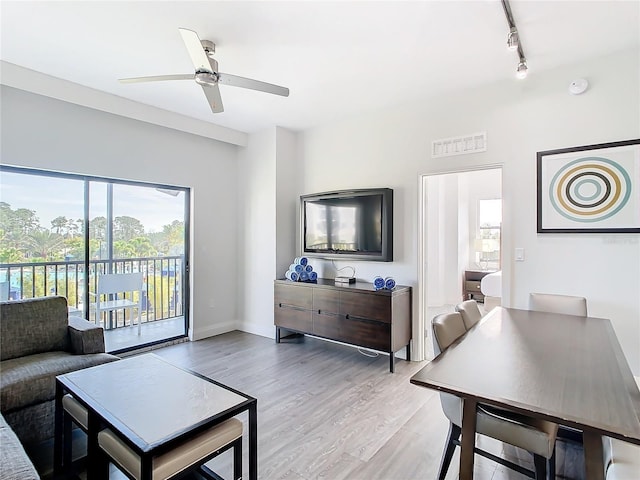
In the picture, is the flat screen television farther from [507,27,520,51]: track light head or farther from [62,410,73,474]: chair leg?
[62,410,73,474]: chair leg

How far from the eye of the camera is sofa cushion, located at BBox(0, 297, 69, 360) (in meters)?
2.47

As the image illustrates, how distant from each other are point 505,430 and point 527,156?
97.0 inches

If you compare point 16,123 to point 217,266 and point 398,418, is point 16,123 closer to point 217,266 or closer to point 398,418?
point 217,266

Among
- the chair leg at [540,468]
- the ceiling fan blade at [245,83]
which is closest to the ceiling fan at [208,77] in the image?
the ceiling fan blade at [245,83]

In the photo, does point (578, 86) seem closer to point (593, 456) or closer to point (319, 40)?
point (319, 40)

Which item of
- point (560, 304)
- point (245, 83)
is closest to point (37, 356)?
point (245, 83)

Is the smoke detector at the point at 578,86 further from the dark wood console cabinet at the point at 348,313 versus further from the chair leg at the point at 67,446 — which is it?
the chair leg at the point at 67,446

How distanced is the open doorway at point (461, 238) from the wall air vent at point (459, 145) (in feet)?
7.57

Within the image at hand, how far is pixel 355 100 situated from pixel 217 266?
2823 millimetres

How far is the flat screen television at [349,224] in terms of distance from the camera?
380 centimetres

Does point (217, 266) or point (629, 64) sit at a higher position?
point (629, 64)

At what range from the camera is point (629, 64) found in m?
2.67

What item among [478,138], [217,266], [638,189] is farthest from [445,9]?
[217,266]

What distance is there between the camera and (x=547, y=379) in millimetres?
1358
